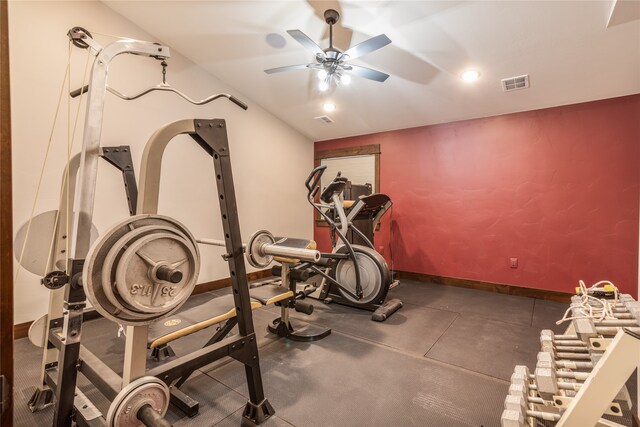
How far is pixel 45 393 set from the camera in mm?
1770

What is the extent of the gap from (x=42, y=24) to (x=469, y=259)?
5.74m

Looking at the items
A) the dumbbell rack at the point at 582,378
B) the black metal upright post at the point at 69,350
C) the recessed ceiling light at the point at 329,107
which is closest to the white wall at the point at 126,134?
the black metal upright post at the point at 69,350

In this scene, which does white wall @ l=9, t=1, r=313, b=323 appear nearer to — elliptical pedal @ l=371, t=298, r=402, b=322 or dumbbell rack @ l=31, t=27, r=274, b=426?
dumbbell rack @ l=31, t=27, r=274, b=426

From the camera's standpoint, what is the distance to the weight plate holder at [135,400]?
1.05 meters

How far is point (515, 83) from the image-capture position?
11.1ft

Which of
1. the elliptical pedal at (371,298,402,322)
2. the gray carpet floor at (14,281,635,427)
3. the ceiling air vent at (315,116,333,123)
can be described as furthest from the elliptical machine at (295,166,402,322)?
the ceiling air vent at (315,116,333,123)

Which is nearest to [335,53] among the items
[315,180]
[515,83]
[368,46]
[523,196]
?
[368,46]

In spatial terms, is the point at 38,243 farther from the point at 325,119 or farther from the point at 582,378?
the point at 325,119

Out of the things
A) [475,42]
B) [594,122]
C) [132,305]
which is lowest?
[132,305]

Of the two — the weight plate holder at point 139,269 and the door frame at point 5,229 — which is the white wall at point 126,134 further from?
the door frame at point 5,229

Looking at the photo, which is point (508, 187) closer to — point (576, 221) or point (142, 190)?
point (576, 221)

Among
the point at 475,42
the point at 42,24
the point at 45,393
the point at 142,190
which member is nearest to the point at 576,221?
the point at 475,42

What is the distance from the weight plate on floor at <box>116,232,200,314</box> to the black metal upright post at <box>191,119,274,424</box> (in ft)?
0.88

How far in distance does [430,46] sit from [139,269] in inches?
128
